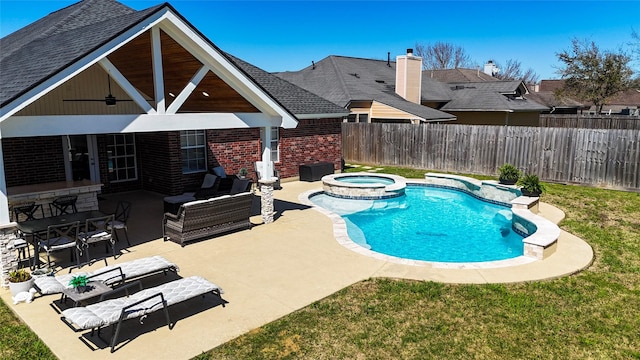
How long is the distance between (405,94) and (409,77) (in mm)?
1190

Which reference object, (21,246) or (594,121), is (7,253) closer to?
(21,246)

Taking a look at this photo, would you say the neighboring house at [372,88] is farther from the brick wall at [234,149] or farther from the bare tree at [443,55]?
the bare tree at [443,55]

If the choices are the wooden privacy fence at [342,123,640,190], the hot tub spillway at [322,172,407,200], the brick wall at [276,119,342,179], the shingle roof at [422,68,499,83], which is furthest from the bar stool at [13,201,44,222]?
the shingle roof at [422,68,499,83]

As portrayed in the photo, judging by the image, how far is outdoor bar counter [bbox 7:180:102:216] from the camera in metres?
9.75

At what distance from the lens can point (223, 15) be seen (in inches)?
1506

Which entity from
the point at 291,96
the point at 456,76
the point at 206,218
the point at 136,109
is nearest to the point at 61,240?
the point at 206,218

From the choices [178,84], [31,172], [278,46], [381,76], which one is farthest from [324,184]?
[278,46]

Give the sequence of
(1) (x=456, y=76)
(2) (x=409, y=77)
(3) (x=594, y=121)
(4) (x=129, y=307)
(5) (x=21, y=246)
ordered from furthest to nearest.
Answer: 1. (1) (x=456, y=76)
2. (3) (x=594, y=121)
3. (2) (x=409, y=77)
4. (5) (x=21, y=246)
5. (4) (x=129, y=307)

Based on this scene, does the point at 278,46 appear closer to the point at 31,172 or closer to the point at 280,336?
the point at 31,172

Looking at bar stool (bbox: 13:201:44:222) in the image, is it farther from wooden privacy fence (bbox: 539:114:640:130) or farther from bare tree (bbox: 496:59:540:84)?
bare tree (bbox: 496:59:540:84)

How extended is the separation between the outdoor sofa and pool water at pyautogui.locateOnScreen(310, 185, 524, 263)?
302cm

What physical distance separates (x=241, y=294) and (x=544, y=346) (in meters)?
4.61

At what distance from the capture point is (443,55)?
248 feet

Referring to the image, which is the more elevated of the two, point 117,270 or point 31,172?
point 31,172
